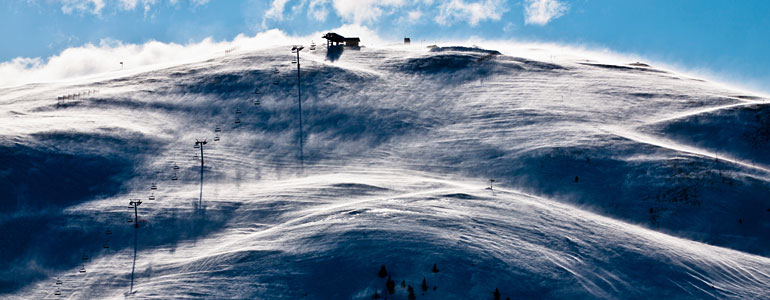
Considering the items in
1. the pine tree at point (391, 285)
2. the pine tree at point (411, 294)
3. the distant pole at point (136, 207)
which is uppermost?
the distant pole at point (136, 207)

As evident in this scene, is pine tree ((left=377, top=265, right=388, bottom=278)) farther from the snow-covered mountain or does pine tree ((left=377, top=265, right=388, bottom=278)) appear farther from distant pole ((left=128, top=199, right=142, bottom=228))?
distant pole ((left=128, top=199, right=142, bottom=228))

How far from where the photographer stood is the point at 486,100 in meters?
70.7

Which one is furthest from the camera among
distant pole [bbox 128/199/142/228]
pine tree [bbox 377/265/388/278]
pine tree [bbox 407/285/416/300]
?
distant pole [bbox 128/199/142/228]

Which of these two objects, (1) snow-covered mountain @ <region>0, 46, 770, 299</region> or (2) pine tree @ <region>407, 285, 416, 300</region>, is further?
(1) snow-covered mountain @ <region>0, 46, 770, 299</region>

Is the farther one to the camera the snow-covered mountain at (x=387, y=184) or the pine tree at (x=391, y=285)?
the snow-covered mountain at (x=387, y=184)

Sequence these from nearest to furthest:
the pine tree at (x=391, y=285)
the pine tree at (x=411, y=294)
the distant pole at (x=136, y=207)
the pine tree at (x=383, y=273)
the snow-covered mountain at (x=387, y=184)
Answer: the pine tree at (x=411, y=294), the pine tree at (x=391, y=285), the pine tree at (x=383, y=273), the snow-covered mountain at (x=387, y=184), the distant pole at (x=136, y=207)

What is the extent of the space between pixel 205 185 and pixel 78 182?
945 centimetres

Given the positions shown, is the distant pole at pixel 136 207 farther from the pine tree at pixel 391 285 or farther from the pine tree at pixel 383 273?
the pine tree at pixel 391 285

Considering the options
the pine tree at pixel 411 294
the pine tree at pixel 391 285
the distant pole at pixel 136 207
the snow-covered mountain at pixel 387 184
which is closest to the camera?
the pine tree at pixel 411 294

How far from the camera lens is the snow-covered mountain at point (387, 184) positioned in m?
40.3

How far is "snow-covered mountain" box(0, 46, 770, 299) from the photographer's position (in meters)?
40.3

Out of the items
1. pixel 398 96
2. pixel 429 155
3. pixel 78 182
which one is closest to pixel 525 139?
pixel 429 155

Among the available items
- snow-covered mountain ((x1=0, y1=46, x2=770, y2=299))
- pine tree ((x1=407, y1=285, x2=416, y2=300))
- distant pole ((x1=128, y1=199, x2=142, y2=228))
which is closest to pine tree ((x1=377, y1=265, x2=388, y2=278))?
snow-covered mountain ((x1=0, y1=46, x2=770, y2=299))

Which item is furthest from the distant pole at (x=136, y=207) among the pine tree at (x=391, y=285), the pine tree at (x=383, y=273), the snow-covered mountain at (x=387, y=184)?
the pine tree at (x=391, y=285)
